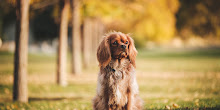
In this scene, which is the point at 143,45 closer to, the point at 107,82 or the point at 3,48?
the point at 3,48

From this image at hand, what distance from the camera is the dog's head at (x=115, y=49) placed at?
4.36 meters

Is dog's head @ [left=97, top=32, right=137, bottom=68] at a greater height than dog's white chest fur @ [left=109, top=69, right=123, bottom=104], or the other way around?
dog's head @ [left=97, top=32, right=137, bottom=68]

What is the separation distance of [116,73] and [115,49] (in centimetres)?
44

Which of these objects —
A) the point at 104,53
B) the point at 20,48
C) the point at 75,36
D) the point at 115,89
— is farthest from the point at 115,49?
the point at 75,36

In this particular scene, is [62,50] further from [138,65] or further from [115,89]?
[138,65]

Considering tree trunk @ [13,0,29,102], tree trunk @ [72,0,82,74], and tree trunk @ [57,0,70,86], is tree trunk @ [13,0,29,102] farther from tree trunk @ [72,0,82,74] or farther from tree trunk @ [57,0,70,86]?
tree trunk @ [72,0,82,74]

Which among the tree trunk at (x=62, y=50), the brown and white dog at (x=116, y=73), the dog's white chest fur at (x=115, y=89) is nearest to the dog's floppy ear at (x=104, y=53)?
the brown and white dog at (x=116, y=73)

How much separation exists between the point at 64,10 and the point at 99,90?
6674mm

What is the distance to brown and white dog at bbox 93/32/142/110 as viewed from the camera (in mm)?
4375

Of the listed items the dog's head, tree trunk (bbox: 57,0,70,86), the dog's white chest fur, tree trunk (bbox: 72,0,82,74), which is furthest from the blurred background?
the dog's white chest fur

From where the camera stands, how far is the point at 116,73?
444cm

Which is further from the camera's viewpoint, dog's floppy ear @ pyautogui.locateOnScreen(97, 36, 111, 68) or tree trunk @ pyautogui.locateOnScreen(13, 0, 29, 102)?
tree trunk @ pyautogui.locateOnScreen(13, 0, 29, 102)

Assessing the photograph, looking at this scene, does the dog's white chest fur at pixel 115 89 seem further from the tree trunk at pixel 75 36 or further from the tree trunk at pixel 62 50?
the tree trunk at pixel 75 36

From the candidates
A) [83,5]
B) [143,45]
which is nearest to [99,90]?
[83,5]
